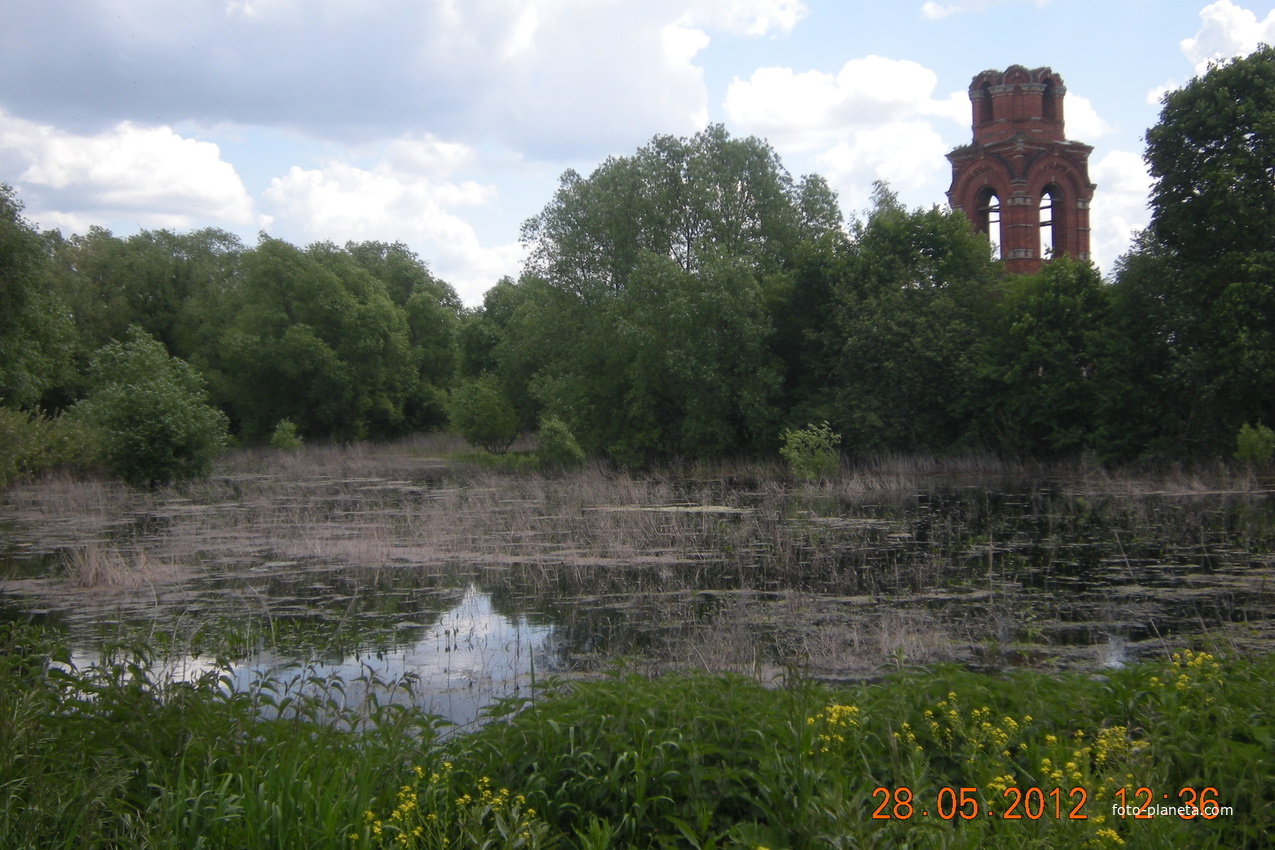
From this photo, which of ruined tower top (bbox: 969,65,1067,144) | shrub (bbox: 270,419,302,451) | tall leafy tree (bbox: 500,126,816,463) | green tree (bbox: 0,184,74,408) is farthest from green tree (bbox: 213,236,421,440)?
ruined tower top (bbox: 969,65,1067,144)

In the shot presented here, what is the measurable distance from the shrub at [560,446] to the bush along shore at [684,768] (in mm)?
24228

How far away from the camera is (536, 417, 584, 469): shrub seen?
28.8m

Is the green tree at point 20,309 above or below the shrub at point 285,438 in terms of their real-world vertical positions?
above

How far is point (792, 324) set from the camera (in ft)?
102

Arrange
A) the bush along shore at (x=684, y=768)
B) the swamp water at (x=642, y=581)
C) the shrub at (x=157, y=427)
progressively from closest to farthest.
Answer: the bush along shore at (x=684, y=768) → the swamp water at (x=642, y=581) → the shrub at (x=157, y=427)

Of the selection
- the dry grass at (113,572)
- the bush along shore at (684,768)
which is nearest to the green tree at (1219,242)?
the bush along shore at (684,768)

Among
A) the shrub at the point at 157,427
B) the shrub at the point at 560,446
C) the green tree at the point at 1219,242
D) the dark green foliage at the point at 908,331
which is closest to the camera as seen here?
the green tree at the point at 1219,242

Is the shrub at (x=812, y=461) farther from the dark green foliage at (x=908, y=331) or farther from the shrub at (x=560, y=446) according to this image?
the shrub at (x=560, y=446)

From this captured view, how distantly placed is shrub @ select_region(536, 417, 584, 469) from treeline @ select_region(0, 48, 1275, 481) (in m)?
0.50

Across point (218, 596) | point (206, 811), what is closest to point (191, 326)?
point (218, 596)

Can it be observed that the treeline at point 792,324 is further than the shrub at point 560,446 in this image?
No

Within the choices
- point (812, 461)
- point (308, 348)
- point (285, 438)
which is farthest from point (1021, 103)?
point (285, 438)

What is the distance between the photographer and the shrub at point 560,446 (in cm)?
2877

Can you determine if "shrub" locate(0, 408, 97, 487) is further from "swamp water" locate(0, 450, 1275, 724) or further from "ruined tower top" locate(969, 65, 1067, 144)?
"ruined tower top" locate(969, 65, 1067, 144)
